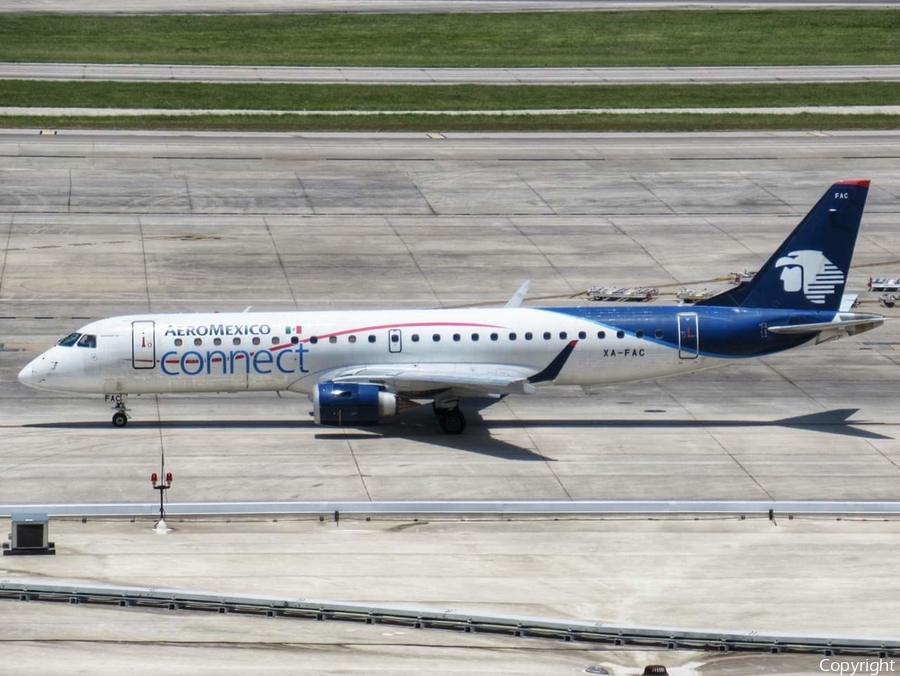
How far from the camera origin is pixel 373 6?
376 feet

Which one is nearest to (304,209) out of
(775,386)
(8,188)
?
(8,188)

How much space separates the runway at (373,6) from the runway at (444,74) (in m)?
17.3

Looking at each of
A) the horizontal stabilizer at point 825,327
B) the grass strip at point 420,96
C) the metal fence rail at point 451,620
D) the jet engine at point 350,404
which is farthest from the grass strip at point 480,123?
the metal fence rail at point 451,620

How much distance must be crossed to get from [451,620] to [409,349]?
14.7 meters

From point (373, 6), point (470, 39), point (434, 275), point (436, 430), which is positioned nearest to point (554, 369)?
point (436, 430)

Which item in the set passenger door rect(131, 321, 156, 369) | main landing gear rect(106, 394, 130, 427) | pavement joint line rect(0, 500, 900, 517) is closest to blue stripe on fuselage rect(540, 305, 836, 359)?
pavement joint line rect(0, 500, 900, 517)

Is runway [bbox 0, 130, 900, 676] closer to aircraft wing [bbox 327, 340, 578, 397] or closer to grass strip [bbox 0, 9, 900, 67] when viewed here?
aircraft wing [bbox 327, 340, 578, 397]

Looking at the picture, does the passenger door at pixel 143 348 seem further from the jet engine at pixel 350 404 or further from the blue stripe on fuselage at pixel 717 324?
the blue stripe on fuselage at pixel 717 324

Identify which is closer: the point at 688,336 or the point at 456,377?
the point at 456,377

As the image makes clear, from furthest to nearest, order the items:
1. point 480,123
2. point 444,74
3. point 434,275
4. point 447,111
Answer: point 444,74, point 447,111, point 480,123, point 434,275

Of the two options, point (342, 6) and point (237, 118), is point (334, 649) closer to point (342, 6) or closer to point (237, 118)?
point (237, 118)

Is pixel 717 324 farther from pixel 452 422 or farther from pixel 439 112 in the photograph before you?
pixel 439 112

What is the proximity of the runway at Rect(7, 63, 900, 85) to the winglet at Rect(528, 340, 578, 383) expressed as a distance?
52843 millimetres

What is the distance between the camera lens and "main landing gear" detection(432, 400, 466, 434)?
1689 inches
